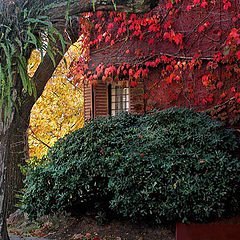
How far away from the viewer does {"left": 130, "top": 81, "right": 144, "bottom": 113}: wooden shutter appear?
9180 millimetres

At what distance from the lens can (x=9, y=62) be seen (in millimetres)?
5109

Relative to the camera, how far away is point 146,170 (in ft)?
20.1

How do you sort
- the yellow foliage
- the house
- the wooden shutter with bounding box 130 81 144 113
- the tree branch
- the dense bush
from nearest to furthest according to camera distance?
the tree branch, the dense bush, the house, the wooden shutter with bounding box 130 81 144 113, the yellow foliage

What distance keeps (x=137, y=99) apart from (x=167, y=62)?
115cm

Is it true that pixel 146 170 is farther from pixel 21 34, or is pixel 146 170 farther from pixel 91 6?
pixel 21 34

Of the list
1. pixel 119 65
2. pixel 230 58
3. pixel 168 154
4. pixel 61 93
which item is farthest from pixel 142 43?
pixel 61 93

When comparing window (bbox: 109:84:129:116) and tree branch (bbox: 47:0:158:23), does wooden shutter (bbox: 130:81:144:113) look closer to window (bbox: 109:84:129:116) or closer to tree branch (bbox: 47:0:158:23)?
window (bbox: 109:84:129:116)

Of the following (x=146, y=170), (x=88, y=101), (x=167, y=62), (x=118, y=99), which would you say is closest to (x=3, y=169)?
(x=146, y=170)

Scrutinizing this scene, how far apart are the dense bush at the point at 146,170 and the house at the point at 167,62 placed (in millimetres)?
1104

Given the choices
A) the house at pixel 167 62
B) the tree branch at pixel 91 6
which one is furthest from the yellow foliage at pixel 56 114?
the tree branch at pixel 91 6

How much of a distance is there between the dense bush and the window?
2207 mm

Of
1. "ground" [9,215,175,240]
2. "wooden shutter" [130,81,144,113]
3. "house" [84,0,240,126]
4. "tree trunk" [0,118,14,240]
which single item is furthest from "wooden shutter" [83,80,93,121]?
"tree trunk" [0,118,14,240]

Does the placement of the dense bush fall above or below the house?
below

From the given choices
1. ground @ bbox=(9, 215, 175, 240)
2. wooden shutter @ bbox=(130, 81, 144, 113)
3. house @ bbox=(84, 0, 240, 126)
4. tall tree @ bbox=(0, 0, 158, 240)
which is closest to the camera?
tall tree @ bbox=(0, 0, 158, 240)
